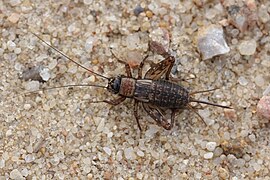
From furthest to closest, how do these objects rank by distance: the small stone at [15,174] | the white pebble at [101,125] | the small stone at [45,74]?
the small stone at [45,74] < the white pebble at [101,125] < the small stone at [15,174]

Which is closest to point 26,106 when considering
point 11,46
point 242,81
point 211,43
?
point 11,46

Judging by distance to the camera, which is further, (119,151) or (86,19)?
(86,19)

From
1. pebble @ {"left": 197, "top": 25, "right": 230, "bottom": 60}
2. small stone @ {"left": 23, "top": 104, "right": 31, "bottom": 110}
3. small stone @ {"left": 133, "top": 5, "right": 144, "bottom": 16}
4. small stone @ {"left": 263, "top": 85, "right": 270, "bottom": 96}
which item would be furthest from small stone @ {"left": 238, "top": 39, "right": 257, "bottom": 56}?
small stone @ {"left": 23, "top": 104, "right": 31, "bottom": 110}

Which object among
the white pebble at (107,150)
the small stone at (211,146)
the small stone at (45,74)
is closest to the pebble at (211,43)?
the small stone at (211,146)

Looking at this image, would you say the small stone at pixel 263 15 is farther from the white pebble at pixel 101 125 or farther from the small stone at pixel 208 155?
the white pebble at pixel 101 125

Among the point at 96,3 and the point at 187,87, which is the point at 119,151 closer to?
the point at 187,87

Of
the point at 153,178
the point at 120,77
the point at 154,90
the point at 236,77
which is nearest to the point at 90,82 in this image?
the point at 120,77

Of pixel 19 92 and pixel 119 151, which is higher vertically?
pixel 19 92

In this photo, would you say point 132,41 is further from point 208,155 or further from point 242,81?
point 208,155
